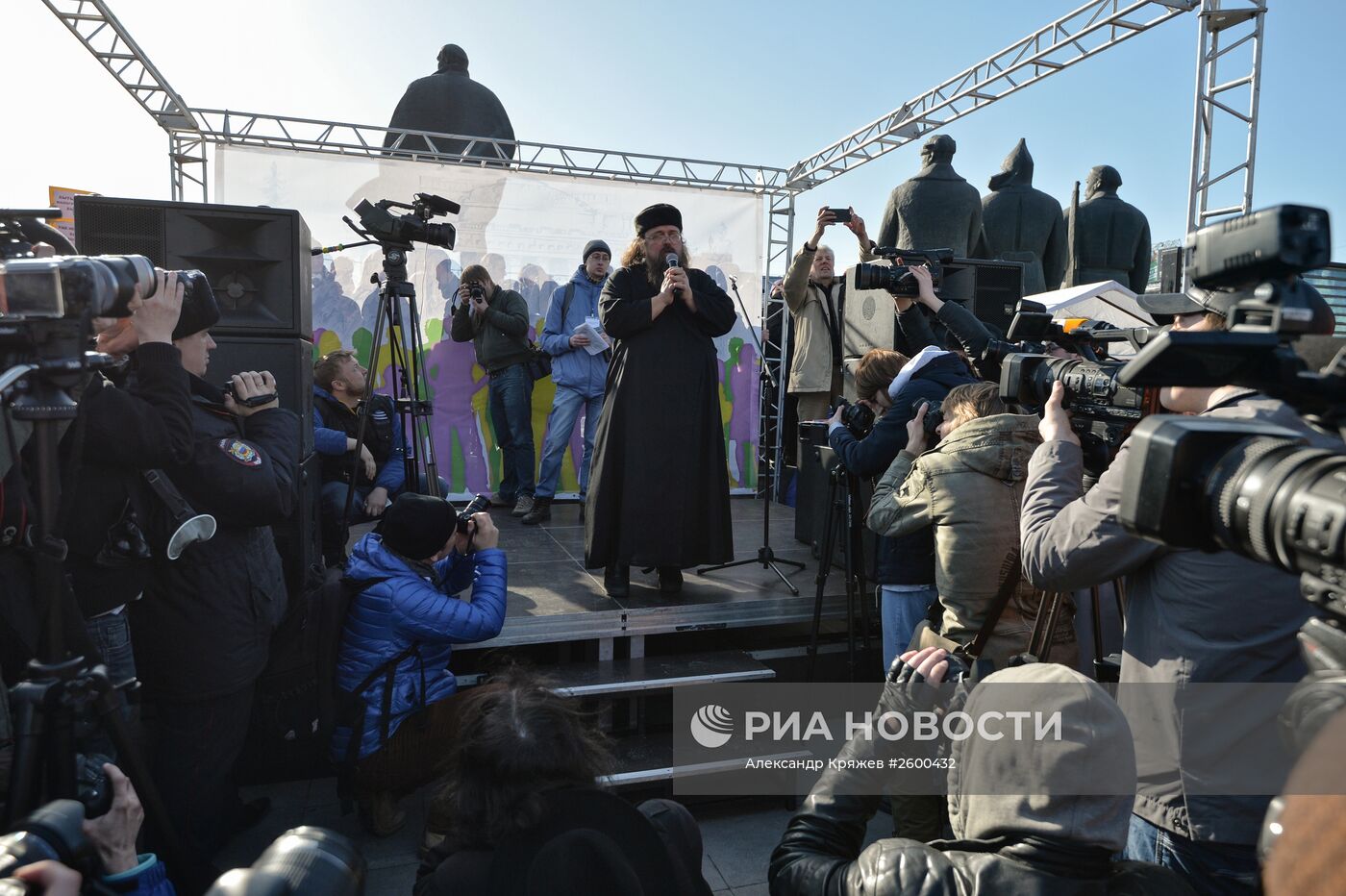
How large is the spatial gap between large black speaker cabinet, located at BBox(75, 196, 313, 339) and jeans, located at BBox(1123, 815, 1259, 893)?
10.00 feet

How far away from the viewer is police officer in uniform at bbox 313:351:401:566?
3918 mm

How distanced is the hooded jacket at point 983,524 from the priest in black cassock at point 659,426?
1389 millimetres

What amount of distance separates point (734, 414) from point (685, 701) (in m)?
4.04

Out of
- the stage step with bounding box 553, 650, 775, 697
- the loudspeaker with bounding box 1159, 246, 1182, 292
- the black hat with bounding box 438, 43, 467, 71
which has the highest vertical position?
the black hat with bounding box 438, 43, 467, 71

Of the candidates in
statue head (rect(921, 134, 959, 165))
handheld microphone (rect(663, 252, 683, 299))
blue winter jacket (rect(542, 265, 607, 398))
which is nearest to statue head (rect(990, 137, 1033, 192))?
statue head (rect(921, 134, 959, 165))

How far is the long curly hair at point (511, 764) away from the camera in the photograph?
134cm

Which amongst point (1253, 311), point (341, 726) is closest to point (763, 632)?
point (341, 726)

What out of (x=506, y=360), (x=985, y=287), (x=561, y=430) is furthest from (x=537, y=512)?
(x=985, y=287)

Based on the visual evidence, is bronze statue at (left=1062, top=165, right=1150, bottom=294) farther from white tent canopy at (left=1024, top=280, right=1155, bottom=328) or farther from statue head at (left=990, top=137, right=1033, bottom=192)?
white tent canopy at (left=1024, top=280, right=1155, bottom=328)

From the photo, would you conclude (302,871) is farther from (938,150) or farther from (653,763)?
(938,150)

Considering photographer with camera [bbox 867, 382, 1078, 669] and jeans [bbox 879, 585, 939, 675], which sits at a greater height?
photographer with camera [bbox 867, 382, 1078, 669]

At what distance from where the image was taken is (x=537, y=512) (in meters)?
5.45

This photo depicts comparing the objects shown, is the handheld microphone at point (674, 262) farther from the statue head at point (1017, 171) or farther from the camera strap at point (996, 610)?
the statue head at point (1017, 171)

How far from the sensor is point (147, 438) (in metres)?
2.03
